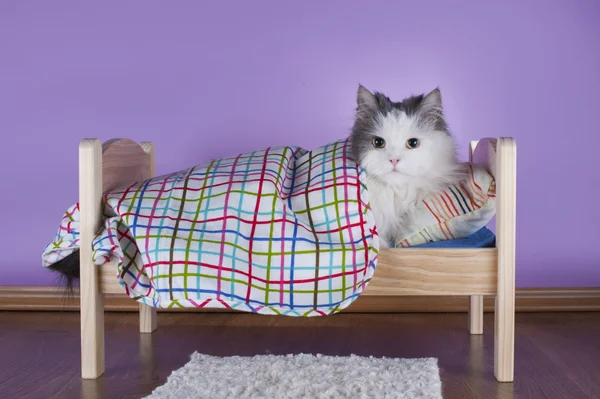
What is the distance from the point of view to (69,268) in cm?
192

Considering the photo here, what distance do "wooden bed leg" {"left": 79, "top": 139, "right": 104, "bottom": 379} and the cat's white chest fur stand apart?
0.72m

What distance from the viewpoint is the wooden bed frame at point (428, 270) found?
5.88 feet

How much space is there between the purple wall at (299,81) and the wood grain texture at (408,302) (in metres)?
0.06

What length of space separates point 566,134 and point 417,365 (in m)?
1.22

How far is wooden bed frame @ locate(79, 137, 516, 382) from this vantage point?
1.79 meters

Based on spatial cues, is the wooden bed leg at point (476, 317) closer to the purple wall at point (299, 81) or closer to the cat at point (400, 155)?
the purple wall at point (299, 81)

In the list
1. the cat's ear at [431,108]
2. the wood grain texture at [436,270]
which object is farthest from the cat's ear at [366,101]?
the wood grain texture at [436,270]

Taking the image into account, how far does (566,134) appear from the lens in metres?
2.63

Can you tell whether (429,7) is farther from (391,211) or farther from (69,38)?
(69,38)

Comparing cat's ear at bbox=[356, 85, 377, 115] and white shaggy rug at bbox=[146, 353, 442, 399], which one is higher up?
cat's ear at bbox=[356, 85, 377, 115]

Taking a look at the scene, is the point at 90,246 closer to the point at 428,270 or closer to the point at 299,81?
the point at 428,270

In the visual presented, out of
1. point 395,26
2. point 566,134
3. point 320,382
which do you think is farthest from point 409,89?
point 320,382

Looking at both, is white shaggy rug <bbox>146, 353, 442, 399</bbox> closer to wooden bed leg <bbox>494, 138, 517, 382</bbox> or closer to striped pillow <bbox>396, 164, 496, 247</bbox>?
wooden bed leg <bbox>494, 138, 517, 382</bbox>

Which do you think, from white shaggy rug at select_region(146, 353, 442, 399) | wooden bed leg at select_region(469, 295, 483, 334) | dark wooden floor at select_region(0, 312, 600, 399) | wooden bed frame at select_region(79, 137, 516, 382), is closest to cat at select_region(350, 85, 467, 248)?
wooden bed frame at select_region(79, 137, 516, 382)
